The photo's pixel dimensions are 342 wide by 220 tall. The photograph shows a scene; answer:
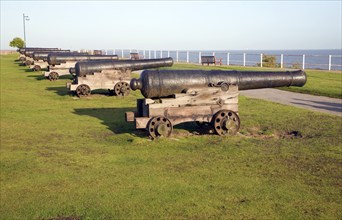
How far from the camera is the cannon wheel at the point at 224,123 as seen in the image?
27.6 feet

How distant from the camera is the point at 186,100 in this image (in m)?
8.35

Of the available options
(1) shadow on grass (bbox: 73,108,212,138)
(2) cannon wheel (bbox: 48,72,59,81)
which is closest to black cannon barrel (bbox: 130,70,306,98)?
(1) shadow on grass (bbox: 73,108,212,138)

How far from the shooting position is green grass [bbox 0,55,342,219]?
4.70 m

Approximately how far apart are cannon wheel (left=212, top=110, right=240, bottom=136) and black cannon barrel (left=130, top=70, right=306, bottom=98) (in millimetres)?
655

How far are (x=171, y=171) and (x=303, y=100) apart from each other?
8.85 m

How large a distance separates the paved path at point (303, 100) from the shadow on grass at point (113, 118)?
5.19 m

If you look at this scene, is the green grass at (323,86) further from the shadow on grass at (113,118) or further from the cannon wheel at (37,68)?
the cannon wheel at (37,68)

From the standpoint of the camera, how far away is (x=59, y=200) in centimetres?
501

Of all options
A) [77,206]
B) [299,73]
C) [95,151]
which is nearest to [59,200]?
[77,206]

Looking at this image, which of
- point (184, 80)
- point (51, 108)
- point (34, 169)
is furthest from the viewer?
point (51, 108)

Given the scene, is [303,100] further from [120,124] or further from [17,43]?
[17,43]

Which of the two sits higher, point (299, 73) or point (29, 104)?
point (299, 73)

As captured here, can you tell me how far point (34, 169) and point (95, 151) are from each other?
4.09 feet

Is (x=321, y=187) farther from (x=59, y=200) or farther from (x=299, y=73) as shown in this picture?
(x=299, y=73)
